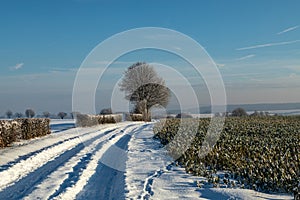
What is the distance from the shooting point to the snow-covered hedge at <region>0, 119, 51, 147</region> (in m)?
18.0

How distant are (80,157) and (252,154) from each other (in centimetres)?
607

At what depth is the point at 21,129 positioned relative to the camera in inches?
848

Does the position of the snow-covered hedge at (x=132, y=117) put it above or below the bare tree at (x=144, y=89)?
below

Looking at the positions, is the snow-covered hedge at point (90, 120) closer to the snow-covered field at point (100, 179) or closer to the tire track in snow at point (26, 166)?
the tire track in snow at point (26, 166)

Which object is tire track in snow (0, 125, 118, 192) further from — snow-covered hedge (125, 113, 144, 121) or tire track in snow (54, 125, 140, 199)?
snow-covered hedge (125, 113, 144, 121)

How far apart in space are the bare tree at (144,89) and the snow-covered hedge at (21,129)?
36.0 m

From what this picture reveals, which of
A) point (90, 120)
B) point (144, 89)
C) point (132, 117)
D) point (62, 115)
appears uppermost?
point (144, 89)

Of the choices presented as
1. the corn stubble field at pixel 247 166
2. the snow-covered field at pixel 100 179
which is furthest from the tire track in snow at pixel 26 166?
the corn stubble field at pixel 247 166

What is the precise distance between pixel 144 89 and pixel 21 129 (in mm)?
41289

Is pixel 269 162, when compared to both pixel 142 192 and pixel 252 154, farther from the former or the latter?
pixel 142 192

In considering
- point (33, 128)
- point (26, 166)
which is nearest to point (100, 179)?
point (26, 166)

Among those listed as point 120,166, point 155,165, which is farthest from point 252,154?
point 120,166

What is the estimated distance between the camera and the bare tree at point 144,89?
62188 millimetres

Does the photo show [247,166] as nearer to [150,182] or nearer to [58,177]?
[150,182]
